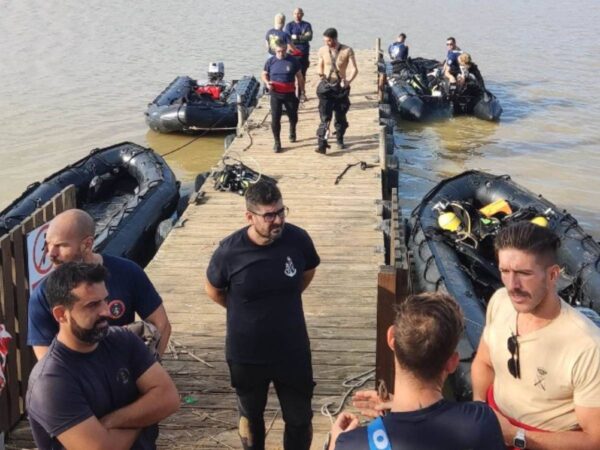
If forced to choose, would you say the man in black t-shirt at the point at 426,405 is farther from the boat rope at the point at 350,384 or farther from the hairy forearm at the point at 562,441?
the boat rope at the point at 350,384

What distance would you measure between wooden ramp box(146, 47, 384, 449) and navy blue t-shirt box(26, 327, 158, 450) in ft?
6.35

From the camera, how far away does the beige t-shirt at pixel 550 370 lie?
2.82 meters

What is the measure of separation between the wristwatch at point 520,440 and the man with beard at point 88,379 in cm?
145

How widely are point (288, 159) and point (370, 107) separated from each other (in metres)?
4.17

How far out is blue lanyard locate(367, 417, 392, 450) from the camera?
7.16ft

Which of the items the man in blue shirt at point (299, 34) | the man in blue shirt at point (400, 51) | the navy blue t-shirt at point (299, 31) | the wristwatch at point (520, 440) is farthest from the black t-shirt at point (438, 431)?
the man in blue shirt at point (400, 51)

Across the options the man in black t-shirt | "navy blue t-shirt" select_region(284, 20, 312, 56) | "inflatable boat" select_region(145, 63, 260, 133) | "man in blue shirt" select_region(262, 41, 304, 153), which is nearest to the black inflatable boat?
"inflatable boat" select_region(145, 63, 260, 133)

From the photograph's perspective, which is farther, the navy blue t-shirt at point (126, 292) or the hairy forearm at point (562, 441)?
the navy blue t-shirt at point (126, 292)

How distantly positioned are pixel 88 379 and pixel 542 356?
177cm

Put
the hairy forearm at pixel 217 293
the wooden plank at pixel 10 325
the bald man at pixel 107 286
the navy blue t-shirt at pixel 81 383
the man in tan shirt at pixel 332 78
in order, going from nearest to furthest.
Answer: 1. the navy blue t-shirt at pixel 81 383
2. the bald man at pixel 107 286
3. the hairy forearm at pixel 217 293
4. the wooden plank at pixel 10 325
5. the man in tan shirt at pixel 332 78

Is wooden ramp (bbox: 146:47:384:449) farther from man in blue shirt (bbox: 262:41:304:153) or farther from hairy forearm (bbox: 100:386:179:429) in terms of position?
hairy forearm (bbox: 100:386:179:429)

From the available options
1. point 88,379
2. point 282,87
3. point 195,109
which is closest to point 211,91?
point 195,109

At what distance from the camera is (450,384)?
6363mm

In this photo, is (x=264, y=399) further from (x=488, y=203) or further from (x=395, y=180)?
(x=395, y=180)
